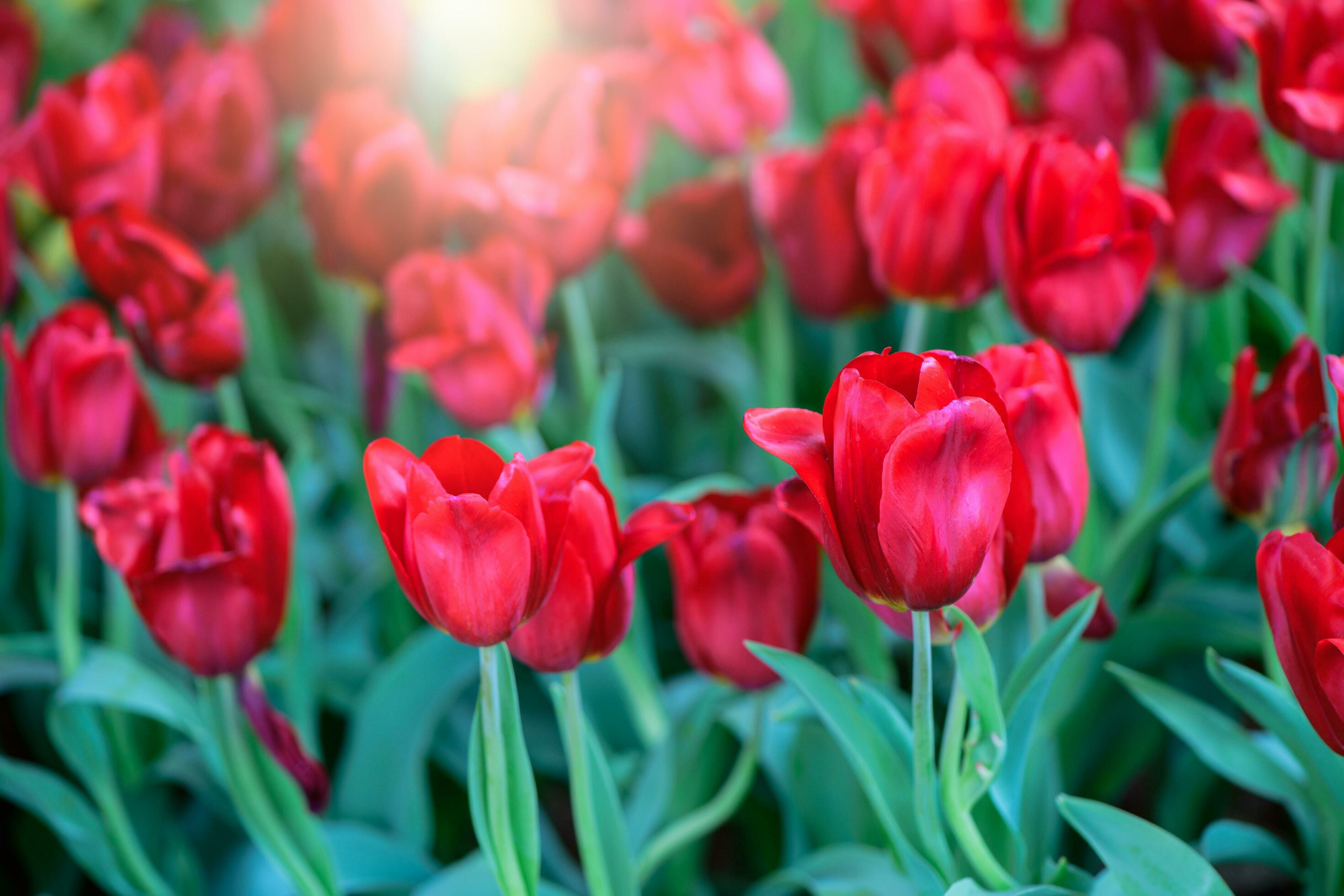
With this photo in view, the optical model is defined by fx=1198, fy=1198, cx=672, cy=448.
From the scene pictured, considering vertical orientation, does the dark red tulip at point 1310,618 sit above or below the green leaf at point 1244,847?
above

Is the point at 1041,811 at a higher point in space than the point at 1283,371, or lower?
lower

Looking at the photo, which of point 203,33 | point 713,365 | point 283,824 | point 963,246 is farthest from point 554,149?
point 203,33

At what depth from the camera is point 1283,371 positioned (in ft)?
1.80

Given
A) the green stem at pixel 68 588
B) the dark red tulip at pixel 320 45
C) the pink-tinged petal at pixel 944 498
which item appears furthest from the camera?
the dark red tulip at pixel 320 45

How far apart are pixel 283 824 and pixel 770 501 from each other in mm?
337

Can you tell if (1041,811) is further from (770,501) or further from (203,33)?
(203,33)

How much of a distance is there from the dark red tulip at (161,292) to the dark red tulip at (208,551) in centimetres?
18

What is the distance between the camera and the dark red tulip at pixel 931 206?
2.05 feet

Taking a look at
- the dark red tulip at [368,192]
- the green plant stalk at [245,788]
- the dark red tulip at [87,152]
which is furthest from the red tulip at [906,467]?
the dark red tulip at [87,152]

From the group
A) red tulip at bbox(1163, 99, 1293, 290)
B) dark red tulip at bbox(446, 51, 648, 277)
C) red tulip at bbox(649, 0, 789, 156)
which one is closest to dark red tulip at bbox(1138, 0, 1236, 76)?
red tulip at bbox(1163, 99, 1293, 290)

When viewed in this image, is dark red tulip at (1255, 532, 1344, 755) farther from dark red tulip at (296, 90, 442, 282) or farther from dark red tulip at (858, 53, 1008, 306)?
dark red tulip at (296, 90, 442, 282)

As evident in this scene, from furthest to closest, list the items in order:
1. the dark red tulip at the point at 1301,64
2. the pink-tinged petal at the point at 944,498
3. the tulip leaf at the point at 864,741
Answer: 1. the dark red tulip at the point at 1301,64
2. the tulip leaf at the point at 864,741
3. the pink-tinged petal at the point at 944,498

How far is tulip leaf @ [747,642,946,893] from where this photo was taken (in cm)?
49

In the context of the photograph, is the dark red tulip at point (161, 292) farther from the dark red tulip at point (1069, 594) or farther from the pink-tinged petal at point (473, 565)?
the dark red tulip at point (1069, 594)
